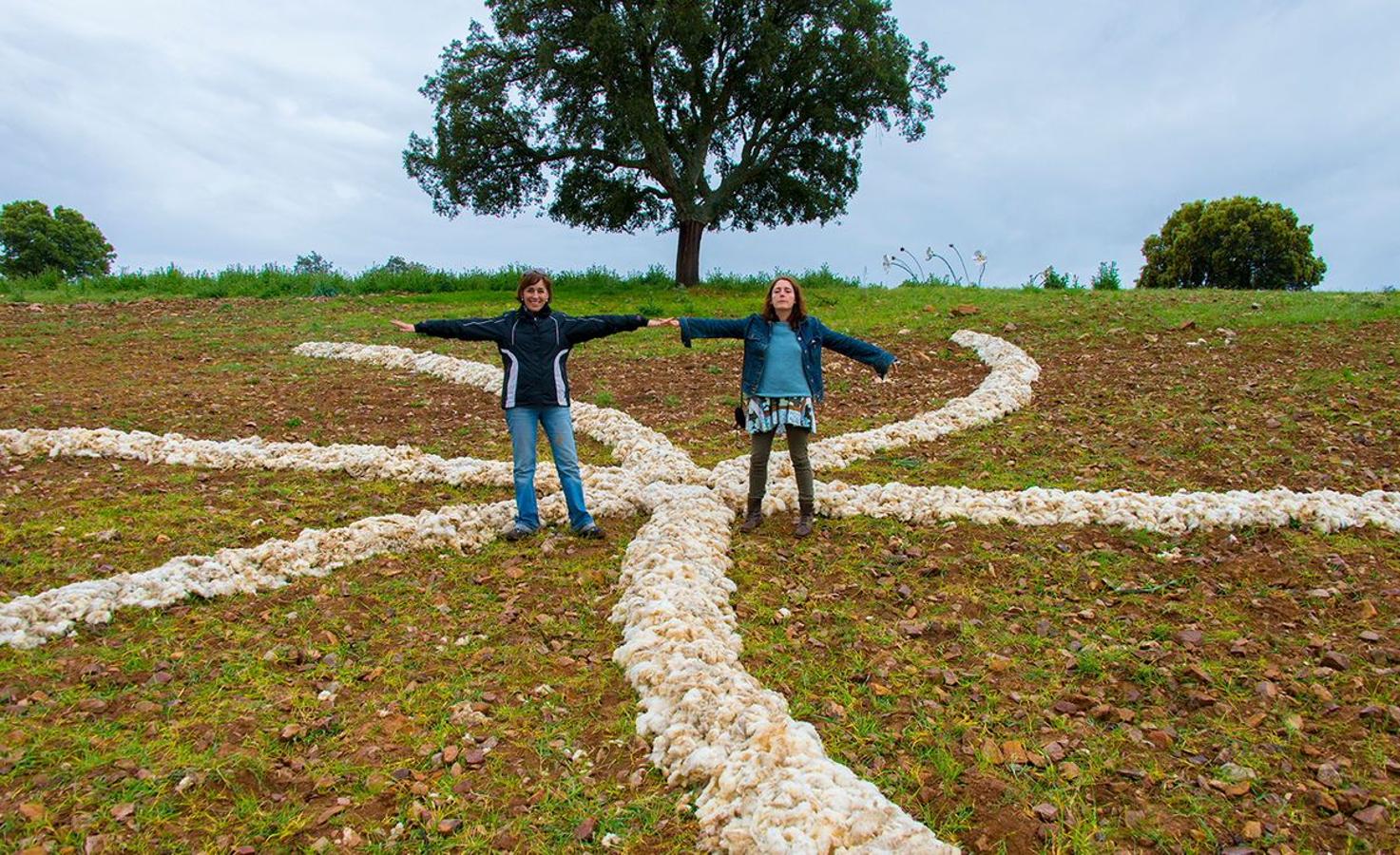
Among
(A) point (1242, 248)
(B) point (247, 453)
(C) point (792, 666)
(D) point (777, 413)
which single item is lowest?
(C) point (792, 666)

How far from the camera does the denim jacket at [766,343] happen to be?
661cm

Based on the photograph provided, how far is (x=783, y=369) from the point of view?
6566mm

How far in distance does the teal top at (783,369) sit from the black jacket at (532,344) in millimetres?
1069

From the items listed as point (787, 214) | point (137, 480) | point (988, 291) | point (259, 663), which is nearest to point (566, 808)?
point (259, 663)

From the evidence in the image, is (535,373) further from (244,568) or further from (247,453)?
(247,453)

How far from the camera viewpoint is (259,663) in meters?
4.83

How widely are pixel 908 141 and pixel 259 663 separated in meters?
23.9

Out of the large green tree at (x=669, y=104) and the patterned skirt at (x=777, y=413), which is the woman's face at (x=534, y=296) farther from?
the large green tree at (x=669, y=104)

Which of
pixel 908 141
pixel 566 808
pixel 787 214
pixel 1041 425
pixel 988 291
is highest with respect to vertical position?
pixel 908 141

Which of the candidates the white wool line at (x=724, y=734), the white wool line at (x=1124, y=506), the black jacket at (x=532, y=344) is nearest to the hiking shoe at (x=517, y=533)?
the black jacket at (x=532, y=344)

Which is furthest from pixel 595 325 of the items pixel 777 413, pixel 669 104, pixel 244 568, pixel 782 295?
pixel 669 104

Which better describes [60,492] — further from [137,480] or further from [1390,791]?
[1390,791]

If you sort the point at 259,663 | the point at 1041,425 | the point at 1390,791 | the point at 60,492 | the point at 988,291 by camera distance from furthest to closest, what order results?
1. the point at 988,291
2. the point at 1041,425
3. the point at 60,492
4. the point at 259,663
5. the point at 1390,791

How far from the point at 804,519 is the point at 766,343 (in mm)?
1506
